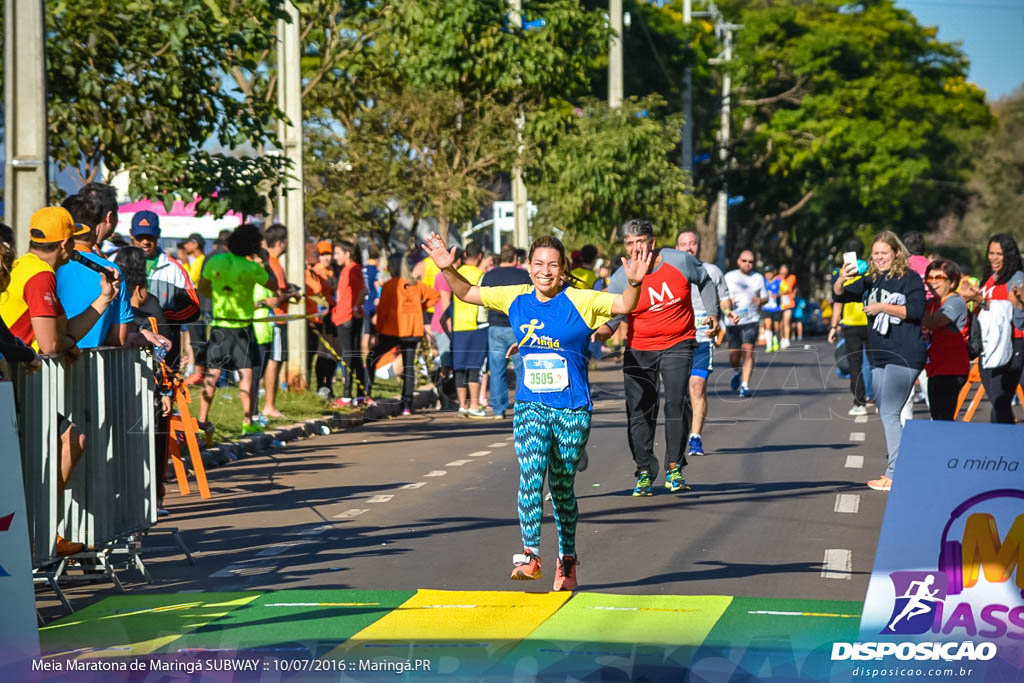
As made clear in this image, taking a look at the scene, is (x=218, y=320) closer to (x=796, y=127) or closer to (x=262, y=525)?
(x=262, y=525)

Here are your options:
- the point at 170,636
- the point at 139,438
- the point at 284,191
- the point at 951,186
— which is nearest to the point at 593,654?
the point at 170,636

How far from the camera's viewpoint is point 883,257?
37.1ft

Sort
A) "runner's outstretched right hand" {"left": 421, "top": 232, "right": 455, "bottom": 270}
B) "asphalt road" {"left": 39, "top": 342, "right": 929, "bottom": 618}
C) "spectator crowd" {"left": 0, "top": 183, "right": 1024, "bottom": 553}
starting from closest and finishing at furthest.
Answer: "runner's outstretched right hand" {"left": 421, "top": 232, "right": 455, "bottom": 270} < "asphalt road" {"left": 39, "top": 342, "right": 929, "bottom": 618} < "spectator crowd" {"left": 0, "top": 183, "right": 1024, "bottom": 553}

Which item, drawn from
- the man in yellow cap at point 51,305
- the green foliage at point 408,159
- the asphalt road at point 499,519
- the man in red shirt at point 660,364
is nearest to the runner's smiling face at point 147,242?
the asphalt road at point 499,519

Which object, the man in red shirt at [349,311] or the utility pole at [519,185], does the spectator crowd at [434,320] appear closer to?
the man in red shirt at [349,311]

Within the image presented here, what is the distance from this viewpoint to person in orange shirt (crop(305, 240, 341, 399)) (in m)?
19.4

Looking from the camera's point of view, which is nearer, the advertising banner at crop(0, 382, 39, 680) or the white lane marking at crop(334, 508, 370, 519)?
the advertising banner at crop(0, 382, 39, 680)

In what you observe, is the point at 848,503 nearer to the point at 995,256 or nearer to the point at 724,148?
the point at 995,256

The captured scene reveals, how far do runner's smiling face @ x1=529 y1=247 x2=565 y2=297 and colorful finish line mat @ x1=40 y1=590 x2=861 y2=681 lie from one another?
58.6 inches

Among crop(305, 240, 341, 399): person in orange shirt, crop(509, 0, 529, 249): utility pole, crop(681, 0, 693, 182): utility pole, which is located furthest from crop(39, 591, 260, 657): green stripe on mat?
crop(681, 0, 693, 182): utility pole

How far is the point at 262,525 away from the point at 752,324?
12.2 meters

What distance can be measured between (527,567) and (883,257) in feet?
15.5

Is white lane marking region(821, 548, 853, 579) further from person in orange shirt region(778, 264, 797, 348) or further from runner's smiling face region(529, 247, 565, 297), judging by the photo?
person in orange shirt region(778, 264, 797, 348)

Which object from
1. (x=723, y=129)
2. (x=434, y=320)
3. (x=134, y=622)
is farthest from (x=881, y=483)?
(x=723, y=129)
